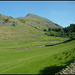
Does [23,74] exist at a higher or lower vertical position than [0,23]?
lower

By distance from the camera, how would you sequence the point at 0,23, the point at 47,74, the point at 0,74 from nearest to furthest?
the point at 47,74 < the point at 0,74 < the point at 0,23

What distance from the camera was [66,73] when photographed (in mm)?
10203

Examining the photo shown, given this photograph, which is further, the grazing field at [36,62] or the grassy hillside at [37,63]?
the grazing field at [36,62]

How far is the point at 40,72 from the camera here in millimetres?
15438

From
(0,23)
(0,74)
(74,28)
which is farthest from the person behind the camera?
(74,28)

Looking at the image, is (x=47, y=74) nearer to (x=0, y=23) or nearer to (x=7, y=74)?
(x=7, y=74)

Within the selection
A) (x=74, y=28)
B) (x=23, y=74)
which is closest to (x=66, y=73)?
(x=23, y=74)

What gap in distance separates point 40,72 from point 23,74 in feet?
9.18

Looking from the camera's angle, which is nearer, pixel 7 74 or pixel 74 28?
pixel 7 74

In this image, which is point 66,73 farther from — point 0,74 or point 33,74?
point 0,74

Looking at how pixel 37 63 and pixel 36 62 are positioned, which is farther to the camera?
pixel 36 62

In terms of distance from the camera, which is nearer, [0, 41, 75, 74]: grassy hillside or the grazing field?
[0, 41, 75, 74]: grassy hillside

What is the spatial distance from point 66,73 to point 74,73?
826 mm

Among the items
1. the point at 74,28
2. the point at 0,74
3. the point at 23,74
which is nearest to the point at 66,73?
the point at 23,74
